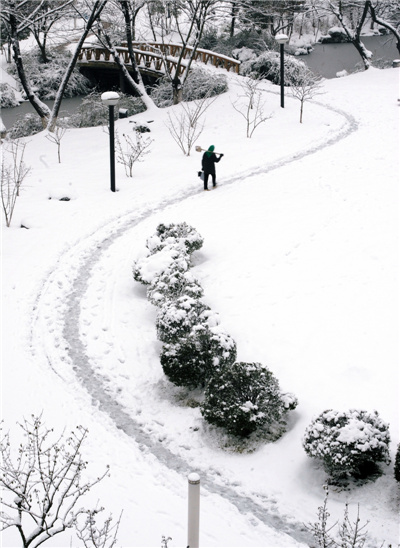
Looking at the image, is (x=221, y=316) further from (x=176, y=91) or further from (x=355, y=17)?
(x=355, y=17)

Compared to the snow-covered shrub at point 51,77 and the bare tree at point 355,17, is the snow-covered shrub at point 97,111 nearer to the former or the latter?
the snow-covered shrub at point 51,77

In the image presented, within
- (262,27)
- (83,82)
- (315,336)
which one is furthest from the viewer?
(262,27)

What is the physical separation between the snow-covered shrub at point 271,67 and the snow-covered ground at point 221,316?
35.6ft

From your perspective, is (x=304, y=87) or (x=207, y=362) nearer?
(x=207, y=362)

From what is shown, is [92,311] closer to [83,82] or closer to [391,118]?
[391,118]

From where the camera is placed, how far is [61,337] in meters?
10.2

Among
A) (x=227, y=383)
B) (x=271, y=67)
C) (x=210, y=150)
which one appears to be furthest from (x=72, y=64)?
(x=227, y=383)

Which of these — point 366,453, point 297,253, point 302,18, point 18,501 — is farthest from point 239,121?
point 302,18

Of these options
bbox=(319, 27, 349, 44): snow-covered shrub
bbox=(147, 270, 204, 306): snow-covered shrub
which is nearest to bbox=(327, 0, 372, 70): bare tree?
bbox=(319, 27, 349, 44): snow-covered shrub

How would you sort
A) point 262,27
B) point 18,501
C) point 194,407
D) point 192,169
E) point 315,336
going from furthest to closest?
point 262,27 < point 192,169 < point 315,336 < point 194,407 < point 18,501

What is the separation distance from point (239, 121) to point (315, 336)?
15.0 meters

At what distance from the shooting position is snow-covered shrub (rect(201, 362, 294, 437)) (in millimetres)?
7824

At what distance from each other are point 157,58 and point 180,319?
23083 mm

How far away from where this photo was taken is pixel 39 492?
266 inches
